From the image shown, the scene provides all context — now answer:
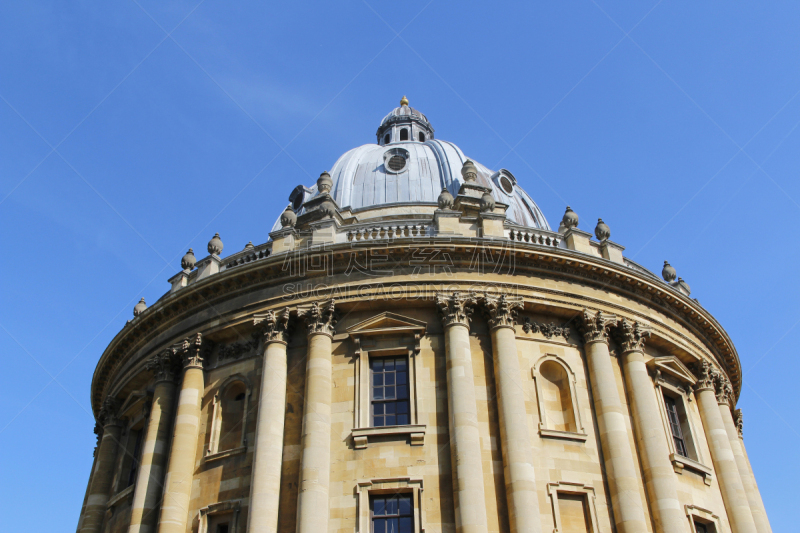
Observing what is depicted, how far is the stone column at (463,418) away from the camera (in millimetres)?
19094

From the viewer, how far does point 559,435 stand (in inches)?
849

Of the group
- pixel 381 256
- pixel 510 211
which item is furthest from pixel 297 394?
pixel 510 211

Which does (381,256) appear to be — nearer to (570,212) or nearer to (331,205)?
Answer: (331,205)

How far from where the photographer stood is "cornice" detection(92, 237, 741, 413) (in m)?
23.7

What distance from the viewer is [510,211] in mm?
35375

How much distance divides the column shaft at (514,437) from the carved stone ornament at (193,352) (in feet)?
32.8

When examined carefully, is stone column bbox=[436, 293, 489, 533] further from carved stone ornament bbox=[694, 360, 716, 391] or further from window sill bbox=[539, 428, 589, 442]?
carved stone ornament bbox=[694, 360, 716, 391]

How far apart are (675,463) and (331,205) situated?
49.7 ft

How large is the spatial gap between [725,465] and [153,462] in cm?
1935

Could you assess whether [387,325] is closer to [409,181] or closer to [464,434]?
[464,434]

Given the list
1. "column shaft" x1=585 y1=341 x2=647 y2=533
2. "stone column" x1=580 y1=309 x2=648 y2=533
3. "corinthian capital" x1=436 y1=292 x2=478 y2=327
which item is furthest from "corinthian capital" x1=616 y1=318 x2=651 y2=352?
"corinthian capital" x1=436 y1=292 x2=478 y2=327

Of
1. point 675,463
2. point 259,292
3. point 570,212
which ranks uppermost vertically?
point 570,212

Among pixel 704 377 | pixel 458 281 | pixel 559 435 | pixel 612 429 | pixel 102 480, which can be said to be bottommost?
pixel 559 435

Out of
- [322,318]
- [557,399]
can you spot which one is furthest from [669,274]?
[322,318]
